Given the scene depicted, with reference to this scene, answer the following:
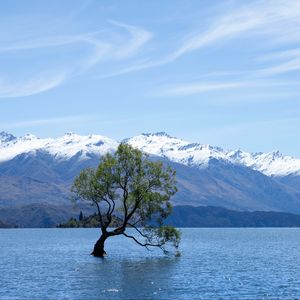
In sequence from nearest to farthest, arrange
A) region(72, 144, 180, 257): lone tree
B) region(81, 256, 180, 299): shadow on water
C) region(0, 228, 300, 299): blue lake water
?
region(0, 228, 300, 299): blue lake water < region(81, 256, 180, 299): shadow on water < region(72, 144, 180, 257): lone tree

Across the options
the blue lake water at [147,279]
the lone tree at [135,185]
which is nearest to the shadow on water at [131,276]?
the blue lake water at [147,279]

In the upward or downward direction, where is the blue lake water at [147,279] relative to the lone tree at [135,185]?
downward

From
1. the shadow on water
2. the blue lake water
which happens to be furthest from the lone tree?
the blue lake water

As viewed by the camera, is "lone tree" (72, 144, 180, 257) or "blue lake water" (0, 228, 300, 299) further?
"lone tree" (72, 144, 180, 257)

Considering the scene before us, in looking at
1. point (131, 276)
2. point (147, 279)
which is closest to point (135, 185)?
point (131, 276)

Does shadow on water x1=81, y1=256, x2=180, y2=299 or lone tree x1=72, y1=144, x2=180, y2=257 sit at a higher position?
lone tree x1=72, y1=144, x2=180, y2=257

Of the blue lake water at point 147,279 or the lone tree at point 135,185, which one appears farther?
the lone tree at point 135,185

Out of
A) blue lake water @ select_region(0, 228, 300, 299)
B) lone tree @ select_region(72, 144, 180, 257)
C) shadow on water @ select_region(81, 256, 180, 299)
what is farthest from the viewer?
lone tree @ select_region(72, 144, 180, 257)

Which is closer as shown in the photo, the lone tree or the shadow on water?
the shadow on water

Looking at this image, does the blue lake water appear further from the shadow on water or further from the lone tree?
the lone tree

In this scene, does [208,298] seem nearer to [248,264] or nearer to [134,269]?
[134,269]

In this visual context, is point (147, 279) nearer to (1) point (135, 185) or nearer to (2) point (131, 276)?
(2) point (131, 276)

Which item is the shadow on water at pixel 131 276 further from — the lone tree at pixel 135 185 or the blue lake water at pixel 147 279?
the lone tree at pixel 135 185

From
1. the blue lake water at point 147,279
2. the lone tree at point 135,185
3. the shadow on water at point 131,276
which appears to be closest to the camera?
the blue lake water at point 147,279
